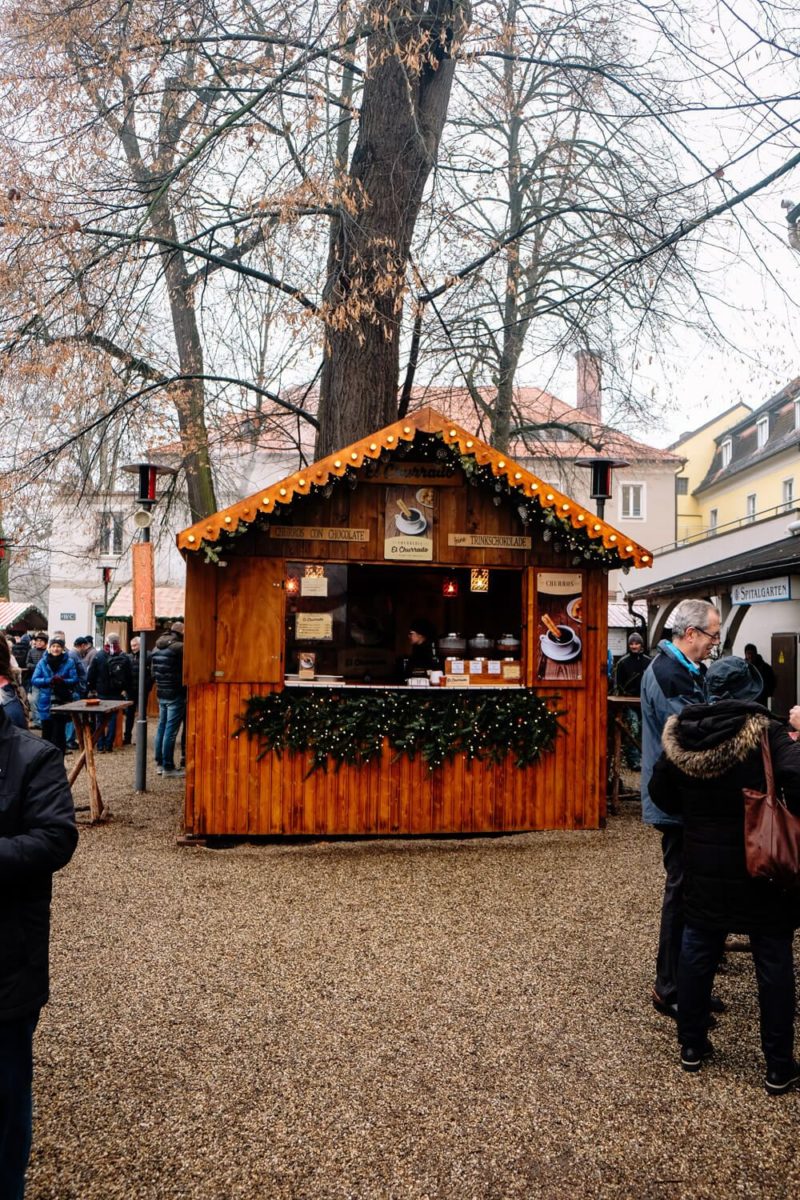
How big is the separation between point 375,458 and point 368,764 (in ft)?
8.72

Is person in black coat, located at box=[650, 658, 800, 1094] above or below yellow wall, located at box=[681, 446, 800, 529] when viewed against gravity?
below

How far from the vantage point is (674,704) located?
172 inches

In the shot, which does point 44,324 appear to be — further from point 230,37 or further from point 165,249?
point 230,37

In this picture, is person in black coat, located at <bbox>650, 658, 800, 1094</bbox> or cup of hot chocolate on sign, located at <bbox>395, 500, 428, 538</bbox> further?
cup of hot chocolate on sign, located at <bbox>395, 500, 428, 538</bbox>

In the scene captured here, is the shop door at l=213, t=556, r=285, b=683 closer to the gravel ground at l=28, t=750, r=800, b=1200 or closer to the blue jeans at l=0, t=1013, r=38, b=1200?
the gravel ground at l=28, t=750, r=800, b=1200

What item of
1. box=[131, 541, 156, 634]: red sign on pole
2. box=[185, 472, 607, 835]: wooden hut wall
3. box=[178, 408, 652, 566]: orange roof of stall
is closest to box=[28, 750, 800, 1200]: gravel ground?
box=[185, 472, 607, 835]: wooden hut wall

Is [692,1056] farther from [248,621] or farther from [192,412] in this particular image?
[192,412]

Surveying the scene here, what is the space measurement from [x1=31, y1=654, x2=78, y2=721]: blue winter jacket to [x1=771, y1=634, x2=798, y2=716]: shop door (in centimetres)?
1123

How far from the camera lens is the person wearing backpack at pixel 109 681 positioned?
48.1ft

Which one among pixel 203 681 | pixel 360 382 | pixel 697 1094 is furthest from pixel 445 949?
pixel 360 382

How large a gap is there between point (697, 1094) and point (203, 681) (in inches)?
211

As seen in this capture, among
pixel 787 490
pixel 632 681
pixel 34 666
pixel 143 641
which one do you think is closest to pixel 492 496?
pixel 632 681

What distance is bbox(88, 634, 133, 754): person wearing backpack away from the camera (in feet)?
48.1

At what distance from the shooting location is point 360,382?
9898 mm
